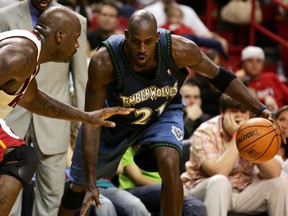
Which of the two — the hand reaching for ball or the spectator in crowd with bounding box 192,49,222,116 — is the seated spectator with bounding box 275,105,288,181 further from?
the spectator in crowd with bounding box 192,49,222,116

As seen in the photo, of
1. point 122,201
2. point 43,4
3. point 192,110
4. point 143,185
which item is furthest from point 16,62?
point 192,110

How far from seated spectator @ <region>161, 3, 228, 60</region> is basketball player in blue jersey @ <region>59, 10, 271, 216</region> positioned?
3.24m

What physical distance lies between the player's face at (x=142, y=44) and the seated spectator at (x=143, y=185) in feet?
3.52

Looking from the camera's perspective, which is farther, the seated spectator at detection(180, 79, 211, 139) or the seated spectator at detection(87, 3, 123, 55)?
the seated spectator at detection(87, 3, 123, 55)

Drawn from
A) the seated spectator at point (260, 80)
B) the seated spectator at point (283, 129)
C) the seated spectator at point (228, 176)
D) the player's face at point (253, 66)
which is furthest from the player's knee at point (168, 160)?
the player's face at point (253, 66)

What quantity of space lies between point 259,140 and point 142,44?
102cm

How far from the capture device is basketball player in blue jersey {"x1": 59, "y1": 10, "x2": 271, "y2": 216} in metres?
4.74

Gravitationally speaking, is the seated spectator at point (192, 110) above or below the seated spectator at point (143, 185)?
below

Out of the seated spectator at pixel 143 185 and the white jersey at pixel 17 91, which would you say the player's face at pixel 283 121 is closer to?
the seated spectator at pixel 143 185

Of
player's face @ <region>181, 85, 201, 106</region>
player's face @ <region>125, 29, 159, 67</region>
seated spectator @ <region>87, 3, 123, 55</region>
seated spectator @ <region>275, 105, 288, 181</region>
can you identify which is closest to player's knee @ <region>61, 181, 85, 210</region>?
player's face @ <region>125, 29, 159, 67</region>

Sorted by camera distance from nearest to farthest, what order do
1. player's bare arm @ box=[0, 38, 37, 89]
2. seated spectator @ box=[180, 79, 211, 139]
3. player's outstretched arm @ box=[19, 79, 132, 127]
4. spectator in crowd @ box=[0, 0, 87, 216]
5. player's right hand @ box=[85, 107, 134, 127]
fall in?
1. player's bare arm @ box=[0, 38, 37, 89]
2. player's right hand @ box=[85, 107, 134, 127]
3. player's outstretched arm @ box=[19, 79, 132, 127]
4. spectator in crowd @ box=[0, 0, 87, 216]
5. seated spectator @ box=[180, 79, 211, 139]

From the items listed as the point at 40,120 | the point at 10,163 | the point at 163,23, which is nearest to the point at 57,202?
the point at 40,120

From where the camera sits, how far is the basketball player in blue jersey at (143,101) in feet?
15.6

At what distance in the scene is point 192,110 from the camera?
22.8ft
